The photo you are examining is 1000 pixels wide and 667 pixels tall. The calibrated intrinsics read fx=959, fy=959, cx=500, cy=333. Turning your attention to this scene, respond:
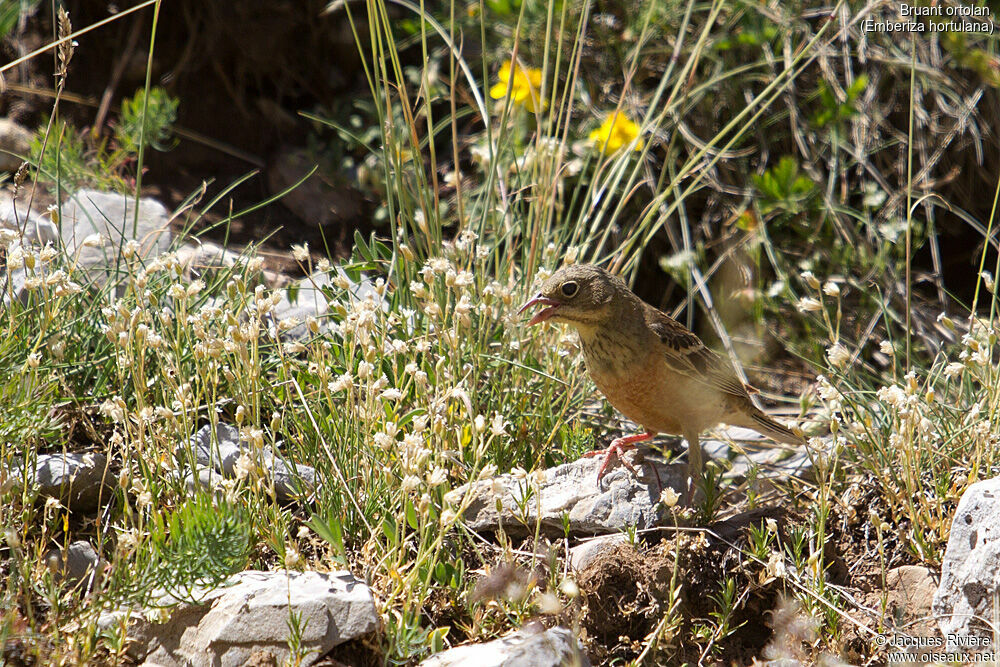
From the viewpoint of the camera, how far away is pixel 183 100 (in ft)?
21.7

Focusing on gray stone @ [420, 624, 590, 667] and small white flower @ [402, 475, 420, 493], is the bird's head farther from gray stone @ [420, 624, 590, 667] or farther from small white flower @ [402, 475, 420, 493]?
gray stone @ [420, 624, 590, 667]

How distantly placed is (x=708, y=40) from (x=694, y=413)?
3.15 m

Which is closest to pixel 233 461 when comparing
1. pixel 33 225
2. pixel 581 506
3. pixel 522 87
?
pixel 581 506

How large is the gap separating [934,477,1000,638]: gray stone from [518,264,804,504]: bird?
963mm

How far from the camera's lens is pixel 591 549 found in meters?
3.47

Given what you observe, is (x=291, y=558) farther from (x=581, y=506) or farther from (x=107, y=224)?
(x=107, y=224)

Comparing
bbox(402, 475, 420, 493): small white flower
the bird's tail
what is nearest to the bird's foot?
the bird's tail

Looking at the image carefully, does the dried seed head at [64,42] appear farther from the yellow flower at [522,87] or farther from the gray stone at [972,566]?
the gray stone at [972,566]

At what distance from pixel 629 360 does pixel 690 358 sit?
483 mm

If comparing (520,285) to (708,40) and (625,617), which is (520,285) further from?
(708,40)

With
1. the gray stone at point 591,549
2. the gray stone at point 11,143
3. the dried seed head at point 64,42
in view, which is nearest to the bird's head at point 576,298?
the gray stone at point 591,549

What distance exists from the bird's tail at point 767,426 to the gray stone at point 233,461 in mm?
1991

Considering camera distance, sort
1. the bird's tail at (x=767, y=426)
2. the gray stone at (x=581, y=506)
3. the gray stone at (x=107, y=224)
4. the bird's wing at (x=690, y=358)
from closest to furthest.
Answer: the gray stone at (x=581, y=506) → the bird's wing at (x=690, y=358) → the bird's tail at (x=767, y=426) → the gray stone at (x=107, y=224)

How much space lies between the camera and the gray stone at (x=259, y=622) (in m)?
2.85
